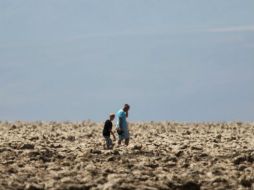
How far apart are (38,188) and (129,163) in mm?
4324

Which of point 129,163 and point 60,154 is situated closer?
point 129,163

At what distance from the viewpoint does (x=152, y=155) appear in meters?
19.6

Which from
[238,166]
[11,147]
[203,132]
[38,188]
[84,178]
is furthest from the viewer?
[203,132]

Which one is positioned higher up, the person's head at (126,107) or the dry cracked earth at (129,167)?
the person's head at (126,107)

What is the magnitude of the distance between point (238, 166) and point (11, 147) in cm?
728

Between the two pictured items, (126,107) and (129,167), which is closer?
(129,167)

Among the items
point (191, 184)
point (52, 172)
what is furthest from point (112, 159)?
point (191, 184)

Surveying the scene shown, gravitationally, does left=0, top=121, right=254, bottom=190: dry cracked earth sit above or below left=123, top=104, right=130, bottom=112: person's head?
below

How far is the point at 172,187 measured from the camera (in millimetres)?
14094

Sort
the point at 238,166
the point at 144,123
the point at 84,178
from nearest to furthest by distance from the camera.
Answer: the point at 84,178
the point at 238,166
the point at 144,123

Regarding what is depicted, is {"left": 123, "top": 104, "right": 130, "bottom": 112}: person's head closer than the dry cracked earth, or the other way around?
the dry cracked earth

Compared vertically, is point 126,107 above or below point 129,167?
above

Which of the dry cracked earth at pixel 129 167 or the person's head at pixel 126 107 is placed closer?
the dry cracked earth at pixel 129 167

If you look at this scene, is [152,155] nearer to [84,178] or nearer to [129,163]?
[129,163]
